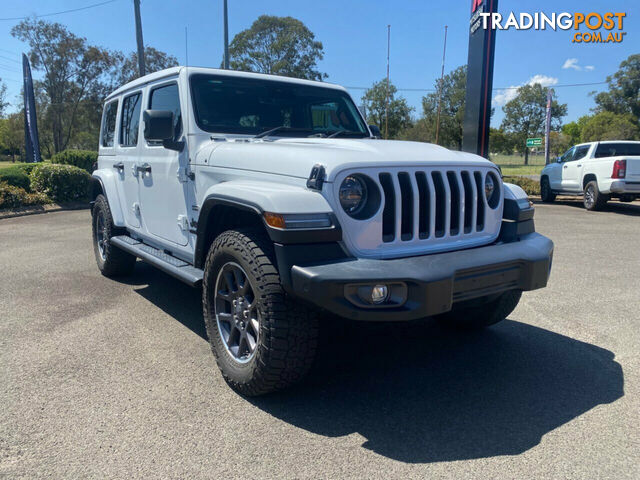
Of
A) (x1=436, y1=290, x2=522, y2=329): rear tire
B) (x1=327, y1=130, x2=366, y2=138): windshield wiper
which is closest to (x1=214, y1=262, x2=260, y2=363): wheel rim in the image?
(x1=327, y1=130, x2=366, y2=138): windshield wiper

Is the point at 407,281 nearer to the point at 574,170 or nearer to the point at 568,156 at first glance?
the point at 574,170

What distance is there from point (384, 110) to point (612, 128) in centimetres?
3389

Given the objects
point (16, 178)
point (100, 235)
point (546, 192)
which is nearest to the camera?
point (100, 235)

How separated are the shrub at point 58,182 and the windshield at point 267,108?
10922 millimetres

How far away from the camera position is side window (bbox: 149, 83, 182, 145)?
12.9 feet

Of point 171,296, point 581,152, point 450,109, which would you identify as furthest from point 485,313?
point 450,109

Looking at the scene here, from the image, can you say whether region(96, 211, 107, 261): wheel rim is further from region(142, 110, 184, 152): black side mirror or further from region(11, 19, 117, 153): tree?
region(11, 19, 117, 153): tree

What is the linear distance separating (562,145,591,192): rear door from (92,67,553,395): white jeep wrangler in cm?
1073

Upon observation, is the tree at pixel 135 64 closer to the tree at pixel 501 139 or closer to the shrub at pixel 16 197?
the shrub at pixel 16 197

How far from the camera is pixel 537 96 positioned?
2490 inches

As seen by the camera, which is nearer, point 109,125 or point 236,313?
point 236,313

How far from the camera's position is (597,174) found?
1215 centimetres

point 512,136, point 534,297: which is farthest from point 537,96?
point 534,297

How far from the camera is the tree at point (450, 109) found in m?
50.0
